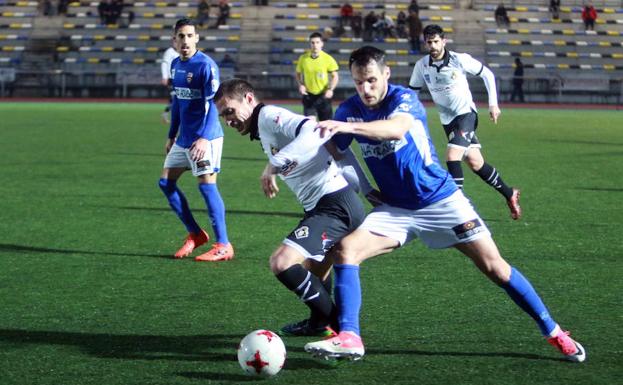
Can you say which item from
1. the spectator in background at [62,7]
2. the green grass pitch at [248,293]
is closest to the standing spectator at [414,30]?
the spectator in background at [62,7]

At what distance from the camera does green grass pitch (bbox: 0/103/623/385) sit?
530 centimetres

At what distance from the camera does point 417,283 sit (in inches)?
294

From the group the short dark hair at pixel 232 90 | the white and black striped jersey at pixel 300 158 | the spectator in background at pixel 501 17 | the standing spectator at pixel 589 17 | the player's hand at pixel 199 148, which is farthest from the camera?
the standing spectator at pixel 589 17

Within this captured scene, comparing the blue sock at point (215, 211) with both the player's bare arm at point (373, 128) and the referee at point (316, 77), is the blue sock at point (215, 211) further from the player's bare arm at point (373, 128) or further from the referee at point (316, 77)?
the referee at point (316, 77)

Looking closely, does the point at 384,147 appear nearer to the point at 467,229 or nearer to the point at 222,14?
the point at 467,229

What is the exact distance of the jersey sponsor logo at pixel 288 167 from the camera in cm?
536

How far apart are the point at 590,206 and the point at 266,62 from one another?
1198 inches

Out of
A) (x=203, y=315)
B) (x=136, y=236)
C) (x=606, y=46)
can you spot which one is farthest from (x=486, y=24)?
(x=203, y=315)

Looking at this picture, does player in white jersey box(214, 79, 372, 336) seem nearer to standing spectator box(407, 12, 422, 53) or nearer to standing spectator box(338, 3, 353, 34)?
standing spectator box(407, 12, 422, 53)

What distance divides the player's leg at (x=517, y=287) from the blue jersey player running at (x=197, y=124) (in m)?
3.64

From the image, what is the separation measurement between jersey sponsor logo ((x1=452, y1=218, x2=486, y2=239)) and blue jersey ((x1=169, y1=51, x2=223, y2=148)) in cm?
372

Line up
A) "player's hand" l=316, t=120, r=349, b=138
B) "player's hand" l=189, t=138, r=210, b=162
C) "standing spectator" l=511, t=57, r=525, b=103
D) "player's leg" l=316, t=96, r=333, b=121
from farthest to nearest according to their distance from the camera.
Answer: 1. "standing spectator" l=511, t=57, r=525, b=103
2. "player's leg" l=316, t=96, r=333, b=121
3. "player's hand" l=189, t=138, r=210, b=162
4. "player's hand" l=316, t=120, r=349, b=138

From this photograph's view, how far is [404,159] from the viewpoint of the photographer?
536 centimetres

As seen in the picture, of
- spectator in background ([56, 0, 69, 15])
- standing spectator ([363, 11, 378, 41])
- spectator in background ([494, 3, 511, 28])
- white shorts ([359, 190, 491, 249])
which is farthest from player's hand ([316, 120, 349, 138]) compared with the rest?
spectator in background ([56, 0, 69, 15])
